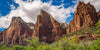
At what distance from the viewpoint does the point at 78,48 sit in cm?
1902

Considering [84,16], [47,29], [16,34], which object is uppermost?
[84,16]

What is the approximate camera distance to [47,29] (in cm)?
10381

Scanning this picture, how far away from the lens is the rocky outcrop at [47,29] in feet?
314

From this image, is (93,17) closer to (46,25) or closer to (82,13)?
(82,13)

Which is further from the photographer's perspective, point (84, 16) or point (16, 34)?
point (16, 34)

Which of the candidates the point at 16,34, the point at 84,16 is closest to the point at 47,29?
the point at 84,16

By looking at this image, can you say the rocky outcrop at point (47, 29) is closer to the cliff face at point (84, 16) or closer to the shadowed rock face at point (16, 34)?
the shadowed rock face at point (16, 34)

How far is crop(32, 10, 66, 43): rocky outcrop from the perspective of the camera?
95750 millimetres

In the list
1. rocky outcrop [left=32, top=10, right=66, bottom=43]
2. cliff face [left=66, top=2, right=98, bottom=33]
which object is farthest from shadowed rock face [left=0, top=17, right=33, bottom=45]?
cliff face [left=66, top=2, right=98, bottom=33]

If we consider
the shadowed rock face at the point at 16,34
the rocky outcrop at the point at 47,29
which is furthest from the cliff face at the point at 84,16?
the shadowed rock face at the point at 16,34

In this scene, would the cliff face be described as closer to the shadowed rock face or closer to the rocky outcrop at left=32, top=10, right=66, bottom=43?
the rocky outcrop at left=32, top=10, right=66, bottom=43

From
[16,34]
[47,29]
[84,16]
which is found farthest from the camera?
[16,34]

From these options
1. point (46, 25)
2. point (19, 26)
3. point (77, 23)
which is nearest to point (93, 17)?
point (77, 23)

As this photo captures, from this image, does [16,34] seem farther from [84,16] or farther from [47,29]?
[84,16]
